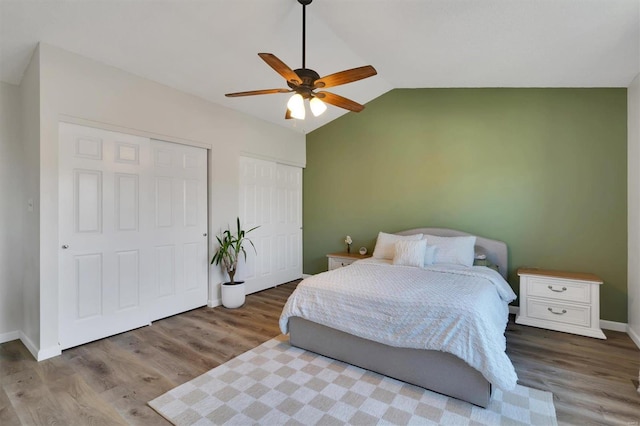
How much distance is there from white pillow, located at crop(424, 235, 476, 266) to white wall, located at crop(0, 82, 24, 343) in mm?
4400

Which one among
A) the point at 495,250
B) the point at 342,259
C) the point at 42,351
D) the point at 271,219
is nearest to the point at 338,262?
the point at 342,259

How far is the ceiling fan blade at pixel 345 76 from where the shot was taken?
2102 millimetres

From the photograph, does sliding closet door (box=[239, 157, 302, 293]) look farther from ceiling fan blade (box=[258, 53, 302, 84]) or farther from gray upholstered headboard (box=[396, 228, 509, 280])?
gray upholstered headboard (box=[396, 228, 509, 280])

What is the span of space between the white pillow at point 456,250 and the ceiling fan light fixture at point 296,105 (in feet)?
7.53

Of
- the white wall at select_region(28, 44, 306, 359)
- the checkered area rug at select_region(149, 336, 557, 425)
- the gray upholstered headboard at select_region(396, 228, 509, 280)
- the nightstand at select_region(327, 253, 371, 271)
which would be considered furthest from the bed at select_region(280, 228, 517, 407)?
the white wall at select_region(28, 44, 306, 359)

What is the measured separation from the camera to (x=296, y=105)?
243cm

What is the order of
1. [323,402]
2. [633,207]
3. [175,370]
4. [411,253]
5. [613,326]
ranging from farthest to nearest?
1. [411,253]
2. [613,326]
3. [633,207]
4. [175,370]
5. [323,402]

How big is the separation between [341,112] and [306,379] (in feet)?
12.9

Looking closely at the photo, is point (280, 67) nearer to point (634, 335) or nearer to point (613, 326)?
point (634, 335)

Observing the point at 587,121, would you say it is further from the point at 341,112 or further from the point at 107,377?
the point at 107,377

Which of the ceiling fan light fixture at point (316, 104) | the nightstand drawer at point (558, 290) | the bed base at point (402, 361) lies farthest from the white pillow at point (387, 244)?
the ceiling fan light fixture at point (316, 104)

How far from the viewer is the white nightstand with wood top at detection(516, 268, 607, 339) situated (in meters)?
3.03

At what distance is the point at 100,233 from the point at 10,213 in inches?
36.5

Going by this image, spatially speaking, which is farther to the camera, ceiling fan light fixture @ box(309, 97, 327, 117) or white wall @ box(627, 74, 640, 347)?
white wall @ box(627, 74, 640, 347)
